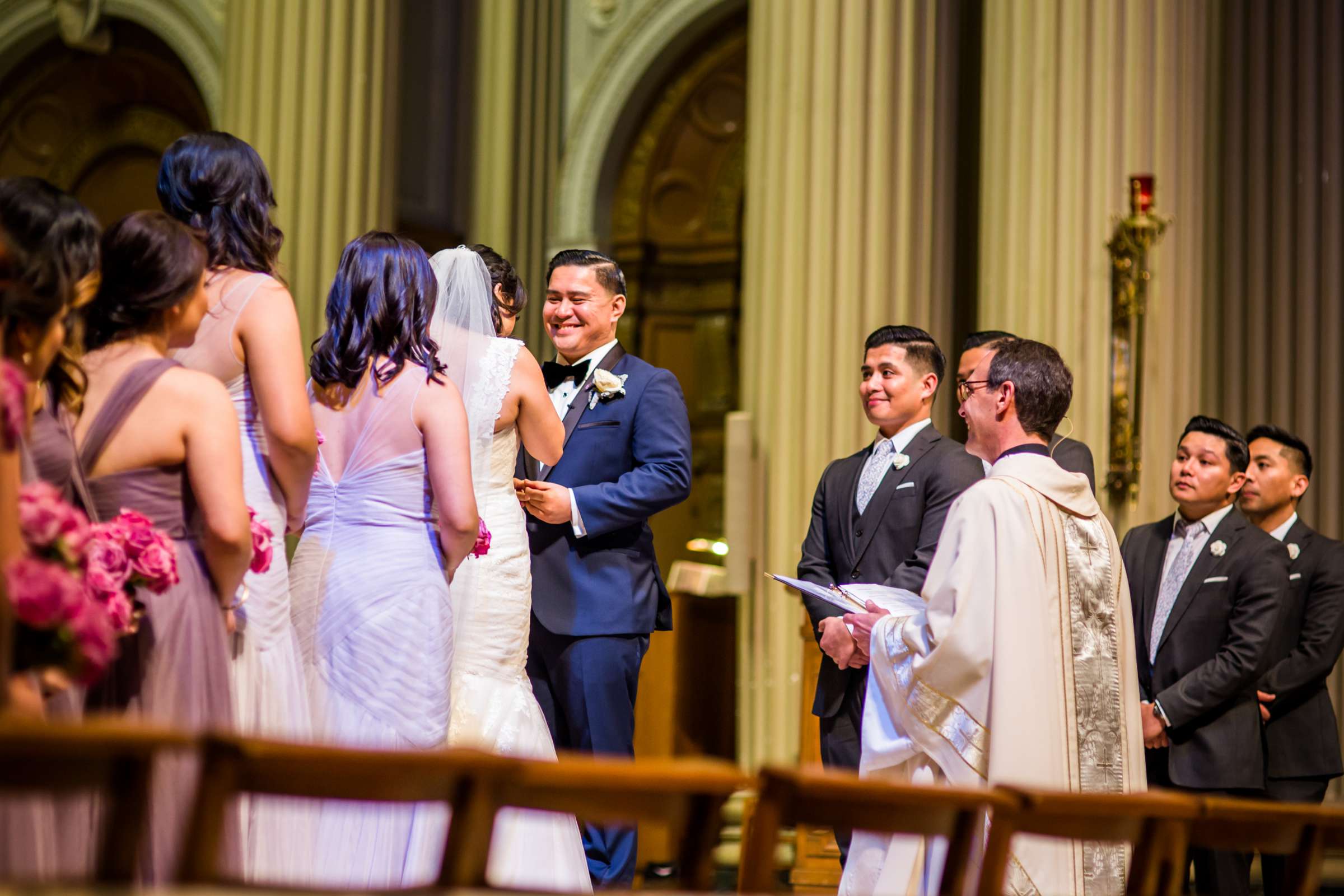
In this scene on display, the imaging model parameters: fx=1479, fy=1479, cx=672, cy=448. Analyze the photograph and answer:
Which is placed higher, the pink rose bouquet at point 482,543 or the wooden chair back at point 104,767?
the pink rose bouquet at point 482,543

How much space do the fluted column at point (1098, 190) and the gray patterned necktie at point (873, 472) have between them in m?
1.75

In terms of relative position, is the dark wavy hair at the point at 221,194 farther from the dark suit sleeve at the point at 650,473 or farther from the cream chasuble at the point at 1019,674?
the cream chasuble at the point at 1019,674

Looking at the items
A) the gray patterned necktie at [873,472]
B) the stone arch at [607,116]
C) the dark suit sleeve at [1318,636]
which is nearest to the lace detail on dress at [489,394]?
the gray patterned necktie at [873,472]

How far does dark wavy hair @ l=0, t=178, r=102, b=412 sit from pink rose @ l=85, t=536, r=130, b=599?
0.39 m

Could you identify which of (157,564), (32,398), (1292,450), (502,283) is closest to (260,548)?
(157,564)

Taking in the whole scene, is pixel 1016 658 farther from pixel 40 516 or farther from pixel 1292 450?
pixel 1292 450

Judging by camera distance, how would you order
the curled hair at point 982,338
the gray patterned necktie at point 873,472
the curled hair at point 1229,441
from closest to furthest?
the gray patterned necktie at point 873,472 → the curled hair at point 1229,441 → the curled hair at point 982,338

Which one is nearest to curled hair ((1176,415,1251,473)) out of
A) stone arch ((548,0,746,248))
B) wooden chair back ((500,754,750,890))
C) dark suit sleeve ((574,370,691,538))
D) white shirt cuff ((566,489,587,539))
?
dark suit sleeve ((574,370,691,538))

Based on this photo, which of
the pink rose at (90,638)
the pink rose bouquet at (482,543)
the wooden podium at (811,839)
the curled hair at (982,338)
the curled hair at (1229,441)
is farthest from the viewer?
the wooden podium at (811,839)

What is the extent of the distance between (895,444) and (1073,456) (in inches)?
30.7

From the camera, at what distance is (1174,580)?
4.94m

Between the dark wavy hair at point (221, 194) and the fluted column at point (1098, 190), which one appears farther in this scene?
the fluted column at point (1098, 190)

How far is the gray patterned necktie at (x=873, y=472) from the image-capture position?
4.50 meters

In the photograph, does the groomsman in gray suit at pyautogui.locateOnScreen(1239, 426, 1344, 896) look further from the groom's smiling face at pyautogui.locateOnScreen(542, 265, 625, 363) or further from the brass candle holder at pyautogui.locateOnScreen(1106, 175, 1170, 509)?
the groom's smiling face at pyautogui.locateOnScreen(542, 265, 625, 363)
